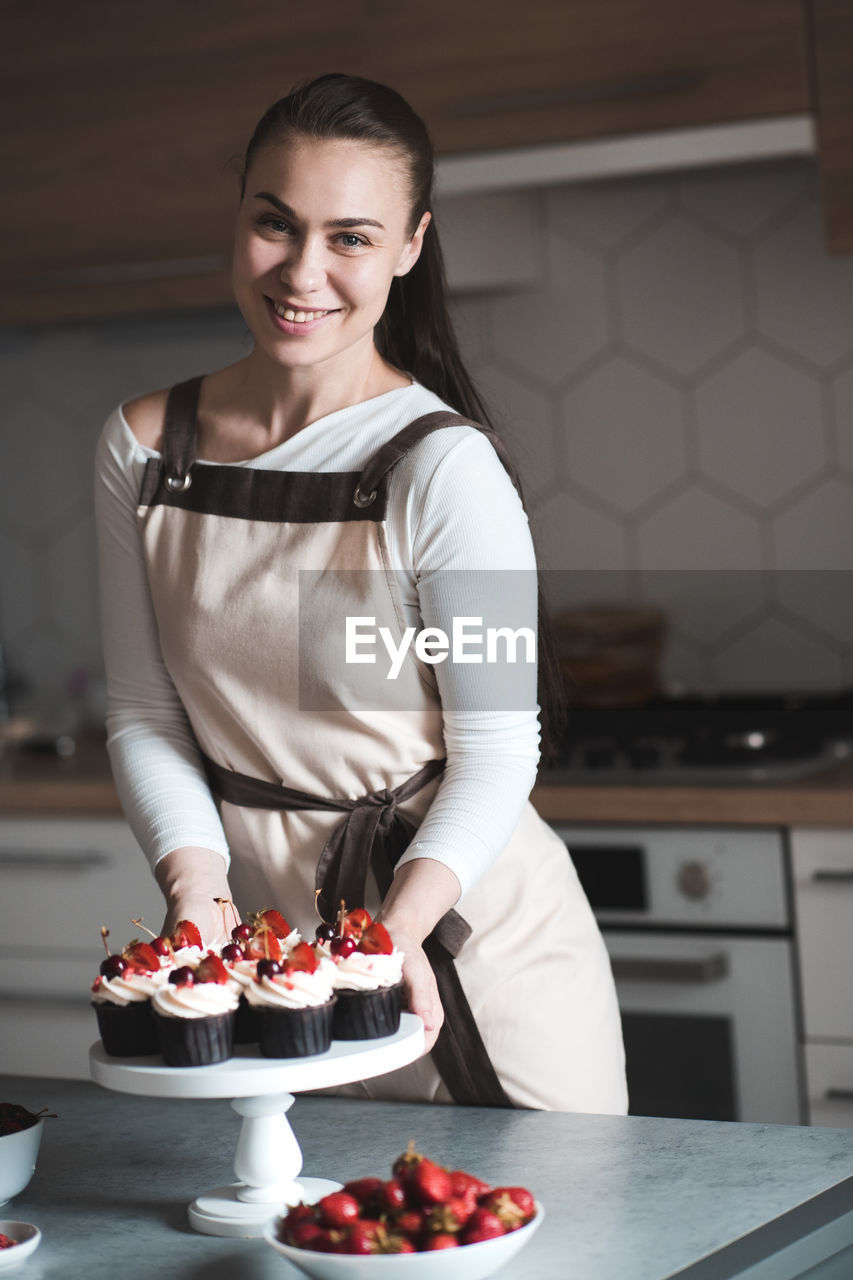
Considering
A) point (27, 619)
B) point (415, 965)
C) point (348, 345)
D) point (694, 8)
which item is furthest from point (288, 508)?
point (27, 619)

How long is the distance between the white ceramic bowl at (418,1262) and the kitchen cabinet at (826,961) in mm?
1212

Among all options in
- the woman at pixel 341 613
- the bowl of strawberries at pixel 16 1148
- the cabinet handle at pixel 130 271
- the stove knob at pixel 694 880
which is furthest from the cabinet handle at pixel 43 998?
the bowl of strawberries at pixel 16 1148

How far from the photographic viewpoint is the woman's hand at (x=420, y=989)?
104 centimetres

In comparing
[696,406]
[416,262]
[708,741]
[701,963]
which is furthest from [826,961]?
[416,262]

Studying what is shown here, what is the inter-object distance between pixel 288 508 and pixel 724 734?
3.49 ft

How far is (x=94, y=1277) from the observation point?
2.92 feet

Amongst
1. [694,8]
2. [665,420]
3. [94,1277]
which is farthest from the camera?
[665,420]

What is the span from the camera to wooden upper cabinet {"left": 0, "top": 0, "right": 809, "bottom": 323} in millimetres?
2119

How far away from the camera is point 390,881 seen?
4.22 feet

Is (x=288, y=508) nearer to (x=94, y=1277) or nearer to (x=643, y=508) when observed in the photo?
(x=94, y=1277)

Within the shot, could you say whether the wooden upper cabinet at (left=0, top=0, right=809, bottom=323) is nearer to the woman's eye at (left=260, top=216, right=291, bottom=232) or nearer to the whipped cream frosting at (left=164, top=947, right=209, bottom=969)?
the woman's eye at (left=260, top=216, right=291, bottom=232)

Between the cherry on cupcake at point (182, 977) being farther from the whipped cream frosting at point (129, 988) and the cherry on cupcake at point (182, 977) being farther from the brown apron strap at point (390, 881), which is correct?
the brown apron strap at point (390, 881)

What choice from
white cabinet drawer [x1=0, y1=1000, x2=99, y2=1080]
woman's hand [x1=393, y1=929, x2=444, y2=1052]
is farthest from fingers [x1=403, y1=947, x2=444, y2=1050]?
white cabinet drawer [x1=0, y1=1000, x2=99, y2=1080]

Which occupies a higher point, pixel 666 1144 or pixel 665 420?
pixel 665 420
